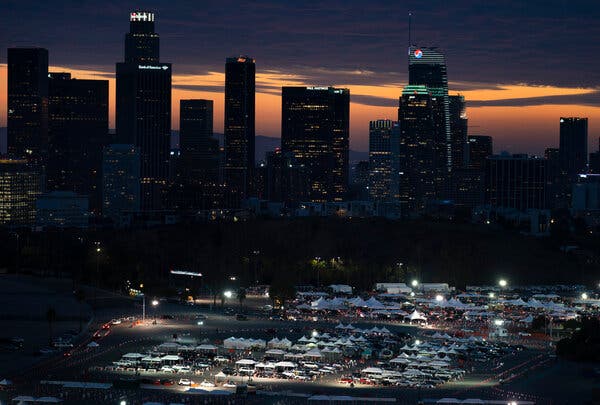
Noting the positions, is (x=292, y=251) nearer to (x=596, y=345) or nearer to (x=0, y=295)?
(x=0, y=295)

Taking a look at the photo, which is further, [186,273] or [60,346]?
[186,273]

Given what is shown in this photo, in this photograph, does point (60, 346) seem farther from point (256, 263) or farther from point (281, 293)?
point (256, 263)

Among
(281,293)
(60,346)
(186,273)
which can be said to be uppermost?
(281,293)

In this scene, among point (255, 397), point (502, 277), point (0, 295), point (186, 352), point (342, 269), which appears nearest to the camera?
point (255, 397)

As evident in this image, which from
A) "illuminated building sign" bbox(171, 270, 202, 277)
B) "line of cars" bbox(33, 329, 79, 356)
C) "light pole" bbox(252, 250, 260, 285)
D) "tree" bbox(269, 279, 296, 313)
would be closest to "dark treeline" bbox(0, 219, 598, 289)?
"light pole" bbox(252, 250, 260, 285)

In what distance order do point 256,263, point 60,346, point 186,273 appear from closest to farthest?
point 60,346 < point 186,273 < point 256,263

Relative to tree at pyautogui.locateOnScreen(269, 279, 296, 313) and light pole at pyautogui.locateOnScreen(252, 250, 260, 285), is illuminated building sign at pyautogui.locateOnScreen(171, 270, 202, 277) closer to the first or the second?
light pole at pyautogui.locateOnScreen(252, 250, 260, 285)

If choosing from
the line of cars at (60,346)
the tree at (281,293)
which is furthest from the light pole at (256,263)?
the line of cars at (60,346)

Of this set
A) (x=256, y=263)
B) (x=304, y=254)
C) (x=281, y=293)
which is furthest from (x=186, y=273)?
(x=304, y=254)

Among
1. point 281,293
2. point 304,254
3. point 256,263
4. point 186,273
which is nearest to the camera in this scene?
point 281,293

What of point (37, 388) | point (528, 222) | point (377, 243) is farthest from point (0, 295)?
point (528, 222)
